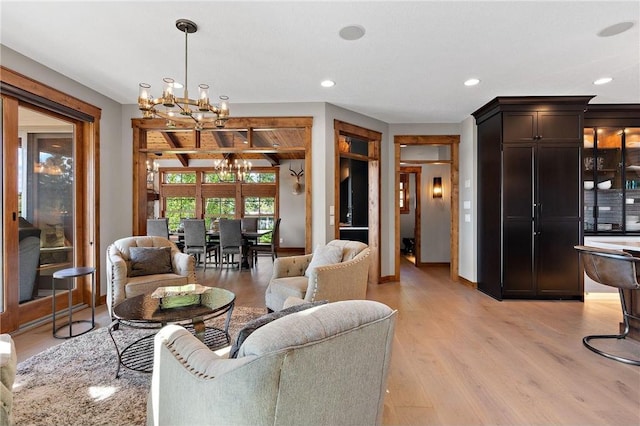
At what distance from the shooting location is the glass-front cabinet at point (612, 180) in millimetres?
4473

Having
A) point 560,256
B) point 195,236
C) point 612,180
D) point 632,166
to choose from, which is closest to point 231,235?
point 195,236

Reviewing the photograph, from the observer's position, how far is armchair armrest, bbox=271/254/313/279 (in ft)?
10.9

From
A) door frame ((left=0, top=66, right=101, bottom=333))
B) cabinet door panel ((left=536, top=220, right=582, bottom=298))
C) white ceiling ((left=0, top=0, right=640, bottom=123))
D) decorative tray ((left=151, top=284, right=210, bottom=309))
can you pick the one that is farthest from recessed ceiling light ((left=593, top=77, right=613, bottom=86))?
door frame ((left=0, top=66, right=101, bottom=333))

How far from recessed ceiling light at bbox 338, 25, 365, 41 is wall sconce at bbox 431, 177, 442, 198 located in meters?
4.68

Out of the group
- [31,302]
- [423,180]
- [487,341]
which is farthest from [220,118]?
[423,180]

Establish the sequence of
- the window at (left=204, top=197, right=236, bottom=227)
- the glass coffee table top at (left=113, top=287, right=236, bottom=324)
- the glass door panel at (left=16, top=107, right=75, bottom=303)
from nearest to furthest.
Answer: the glass coffee table top at (left=113, top=287, right=236, bottom=324) < the glass door panel at (left=16, top=107, right=75, bottom=303) < the window at (left=204, top=197, right=236, bottom=227)

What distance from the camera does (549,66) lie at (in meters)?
3.19

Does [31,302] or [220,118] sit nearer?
[220,118]

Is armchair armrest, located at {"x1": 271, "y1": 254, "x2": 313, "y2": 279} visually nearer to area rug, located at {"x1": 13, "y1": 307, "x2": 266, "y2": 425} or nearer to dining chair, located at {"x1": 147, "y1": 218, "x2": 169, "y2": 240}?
area rug, located at {"x1": 13, "y1": 307, "x2": 266, "y2": 425}

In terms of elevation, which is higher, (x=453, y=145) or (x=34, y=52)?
(x=34, y=52)

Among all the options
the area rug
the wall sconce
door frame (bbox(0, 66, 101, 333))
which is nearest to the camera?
the area rug

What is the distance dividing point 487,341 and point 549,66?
113 inches

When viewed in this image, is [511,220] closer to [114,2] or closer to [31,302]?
[114,2]

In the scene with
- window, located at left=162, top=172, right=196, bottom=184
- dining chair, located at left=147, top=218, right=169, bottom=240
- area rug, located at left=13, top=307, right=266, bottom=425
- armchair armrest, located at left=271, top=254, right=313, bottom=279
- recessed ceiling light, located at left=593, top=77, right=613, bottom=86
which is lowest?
area rug, located at left=13, top=307, right=266, bottom=425
